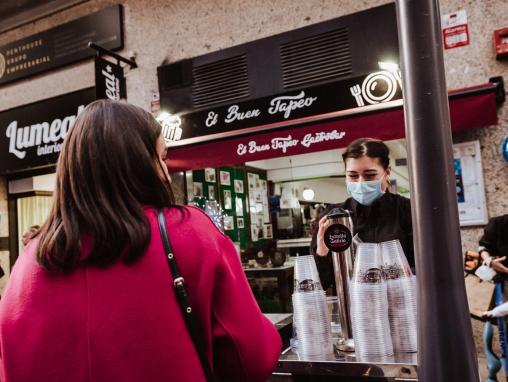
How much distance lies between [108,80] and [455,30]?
3834 millimetres

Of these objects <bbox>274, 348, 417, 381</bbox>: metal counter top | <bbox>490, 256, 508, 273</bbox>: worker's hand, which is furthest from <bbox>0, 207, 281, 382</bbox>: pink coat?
<bbox>490, 256, 508, 273</bbox>: worker's hand

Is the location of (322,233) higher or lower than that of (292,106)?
lower

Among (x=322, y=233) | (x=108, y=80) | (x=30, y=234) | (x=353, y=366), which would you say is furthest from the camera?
(x=108, y=80)

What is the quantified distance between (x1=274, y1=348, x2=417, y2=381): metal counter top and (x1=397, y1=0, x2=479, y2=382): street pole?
0.83ft

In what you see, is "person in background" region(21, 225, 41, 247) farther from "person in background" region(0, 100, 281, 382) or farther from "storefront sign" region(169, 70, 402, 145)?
"storefront sign" region(169, 70, 402, 145)

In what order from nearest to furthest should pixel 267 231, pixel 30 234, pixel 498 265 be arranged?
pixel 30 234
pixel 498 265
pixel 267 231

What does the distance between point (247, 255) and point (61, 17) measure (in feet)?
14.5

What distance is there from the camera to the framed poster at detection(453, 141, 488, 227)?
400 cm

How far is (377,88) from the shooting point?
4.42 meters

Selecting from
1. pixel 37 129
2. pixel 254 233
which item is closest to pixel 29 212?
pixel 37 129

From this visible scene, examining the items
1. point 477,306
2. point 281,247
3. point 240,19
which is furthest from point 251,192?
point 477,306

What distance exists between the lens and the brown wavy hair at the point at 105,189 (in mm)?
1000

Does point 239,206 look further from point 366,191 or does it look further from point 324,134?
point 366,191

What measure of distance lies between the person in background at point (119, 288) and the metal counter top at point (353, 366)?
1.12 feet
